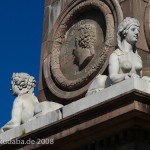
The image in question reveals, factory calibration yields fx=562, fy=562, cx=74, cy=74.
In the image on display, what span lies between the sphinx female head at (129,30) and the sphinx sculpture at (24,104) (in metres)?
2.09

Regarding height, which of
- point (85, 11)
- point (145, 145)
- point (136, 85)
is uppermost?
point (85, 11)

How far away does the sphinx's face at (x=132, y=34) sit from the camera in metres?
10.8

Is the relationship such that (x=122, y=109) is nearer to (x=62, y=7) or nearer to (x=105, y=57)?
(x=105, y=57)

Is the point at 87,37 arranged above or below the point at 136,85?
above

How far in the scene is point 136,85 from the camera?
922 centimetres

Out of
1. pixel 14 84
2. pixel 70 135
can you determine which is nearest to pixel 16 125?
pixel 14 84

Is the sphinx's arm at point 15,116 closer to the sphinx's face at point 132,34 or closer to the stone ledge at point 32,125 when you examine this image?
the stone ledge at point 32,125

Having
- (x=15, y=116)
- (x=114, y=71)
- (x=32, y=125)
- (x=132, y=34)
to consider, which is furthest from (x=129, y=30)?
(x=15, y=116)

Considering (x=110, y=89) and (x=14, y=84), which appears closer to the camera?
(x=110, y=89)

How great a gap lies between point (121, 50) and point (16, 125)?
110 inches

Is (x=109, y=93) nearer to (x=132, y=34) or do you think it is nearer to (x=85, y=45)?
(x=132, y=34)

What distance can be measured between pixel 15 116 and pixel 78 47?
7.87 ft

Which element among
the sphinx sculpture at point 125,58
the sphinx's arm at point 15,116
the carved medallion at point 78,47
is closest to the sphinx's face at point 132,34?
the sphinx sculpture at point 125,58

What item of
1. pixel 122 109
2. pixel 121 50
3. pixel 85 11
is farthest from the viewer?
pixel 85 11
